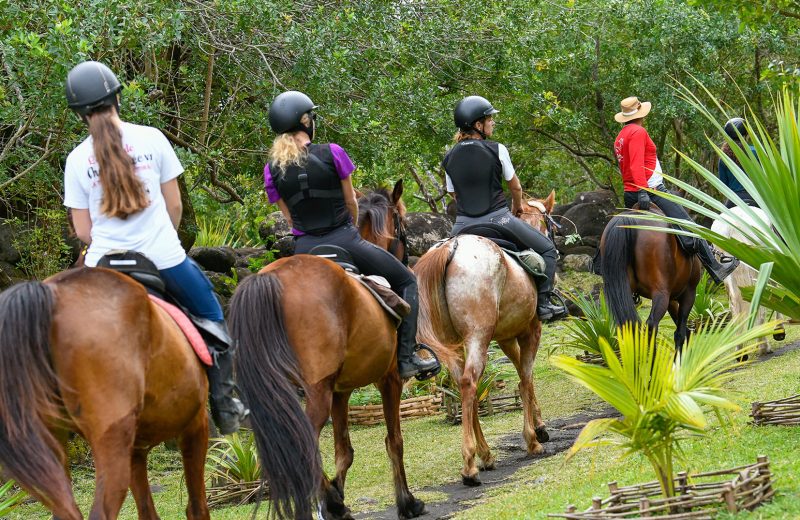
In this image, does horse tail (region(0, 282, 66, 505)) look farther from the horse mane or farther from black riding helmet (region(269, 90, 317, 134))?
the horse mane

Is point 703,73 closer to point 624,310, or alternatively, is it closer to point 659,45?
point 659,45

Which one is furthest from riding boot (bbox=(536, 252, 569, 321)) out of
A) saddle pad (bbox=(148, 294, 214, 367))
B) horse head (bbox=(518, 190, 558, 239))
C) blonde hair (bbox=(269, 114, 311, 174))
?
saddle pad (bbox=(148, 294, 214, 367))

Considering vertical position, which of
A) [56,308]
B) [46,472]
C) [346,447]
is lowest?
[346,447]

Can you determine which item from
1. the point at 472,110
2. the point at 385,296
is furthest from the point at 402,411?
the point at 385,296

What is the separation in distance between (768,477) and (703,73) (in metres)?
16.6

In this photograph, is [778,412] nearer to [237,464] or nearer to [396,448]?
[396,448]

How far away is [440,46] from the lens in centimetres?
1262

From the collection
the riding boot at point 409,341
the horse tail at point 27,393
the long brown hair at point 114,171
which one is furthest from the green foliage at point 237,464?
the horse tail at point 27,393

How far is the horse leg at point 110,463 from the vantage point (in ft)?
14.4

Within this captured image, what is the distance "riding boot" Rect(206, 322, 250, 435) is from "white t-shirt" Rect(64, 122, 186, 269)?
593mm

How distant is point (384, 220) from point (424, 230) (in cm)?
891

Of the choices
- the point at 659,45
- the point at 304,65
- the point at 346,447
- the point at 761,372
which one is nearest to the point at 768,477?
the point at 346,447

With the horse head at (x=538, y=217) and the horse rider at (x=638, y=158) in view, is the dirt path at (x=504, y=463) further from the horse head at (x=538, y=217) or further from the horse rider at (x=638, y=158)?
the horse rider at (x=638, y=158)

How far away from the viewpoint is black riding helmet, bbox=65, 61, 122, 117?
4.98m
